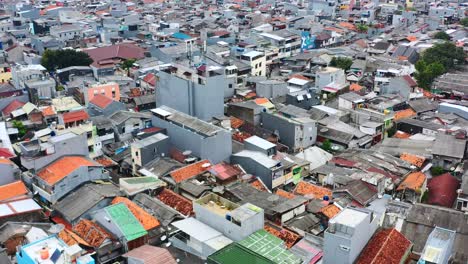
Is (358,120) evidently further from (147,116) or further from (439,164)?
(147,116)

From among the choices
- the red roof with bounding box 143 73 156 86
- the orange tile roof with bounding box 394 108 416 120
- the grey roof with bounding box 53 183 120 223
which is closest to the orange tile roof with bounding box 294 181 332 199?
Result: the grey roof with bounding box 53 183 120 223

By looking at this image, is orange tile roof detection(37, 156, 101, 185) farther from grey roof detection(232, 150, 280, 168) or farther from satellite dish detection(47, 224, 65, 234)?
grey roof detection(232, 150, 280, 168)

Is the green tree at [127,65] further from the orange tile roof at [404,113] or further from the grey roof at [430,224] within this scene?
the grey roof at [430,224]

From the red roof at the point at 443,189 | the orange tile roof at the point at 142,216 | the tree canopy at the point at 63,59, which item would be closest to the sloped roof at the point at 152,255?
the orange tile roof at the point at 142,216

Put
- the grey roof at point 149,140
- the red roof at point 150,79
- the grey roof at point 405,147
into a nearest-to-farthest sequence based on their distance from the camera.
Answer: the grey roof at point 149,140 < the grey roof at point 405,147 < the red roof at point 150,79

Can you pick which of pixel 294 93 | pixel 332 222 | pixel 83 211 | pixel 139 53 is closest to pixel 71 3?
pixel 139 53
